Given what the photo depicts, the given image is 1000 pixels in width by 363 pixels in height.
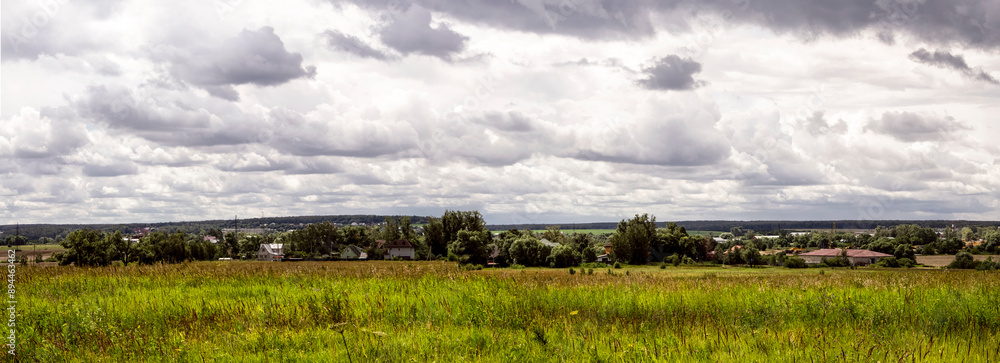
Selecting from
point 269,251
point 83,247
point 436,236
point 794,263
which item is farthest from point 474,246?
point 83,247

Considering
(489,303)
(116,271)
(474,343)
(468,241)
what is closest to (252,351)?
(474,343)

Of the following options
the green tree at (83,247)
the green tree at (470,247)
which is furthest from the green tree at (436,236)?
the green tree at (83,247)

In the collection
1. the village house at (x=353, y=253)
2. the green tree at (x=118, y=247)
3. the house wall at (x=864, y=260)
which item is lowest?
the house wall at (x=864, y=260)

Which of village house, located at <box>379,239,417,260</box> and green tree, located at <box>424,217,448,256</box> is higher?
green tree, located at <box>424,217,448,256</box>

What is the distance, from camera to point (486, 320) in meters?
8.53

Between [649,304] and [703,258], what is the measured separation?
137 m

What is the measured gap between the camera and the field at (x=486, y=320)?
649 centimetres

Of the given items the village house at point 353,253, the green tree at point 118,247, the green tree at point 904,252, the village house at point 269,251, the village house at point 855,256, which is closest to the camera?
the green tree at point 118,247

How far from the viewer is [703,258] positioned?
140 m

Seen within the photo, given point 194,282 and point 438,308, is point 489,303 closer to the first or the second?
point 438,308

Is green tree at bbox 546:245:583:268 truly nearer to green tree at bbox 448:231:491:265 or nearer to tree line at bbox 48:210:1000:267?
tree line at bbox 48:210:1000:267

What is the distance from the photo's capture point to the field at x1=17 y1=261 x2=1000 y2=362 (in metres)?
6.49

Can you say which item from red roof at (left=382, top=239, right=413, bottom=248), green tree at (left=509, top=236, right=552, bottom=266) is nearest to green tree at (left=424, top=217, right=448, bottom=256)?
red roof at (left=382, top=239, right=413, bottom=248)

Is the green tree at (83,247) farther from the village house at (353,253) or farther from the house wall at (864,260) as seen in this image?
the house wall at (864,260)
